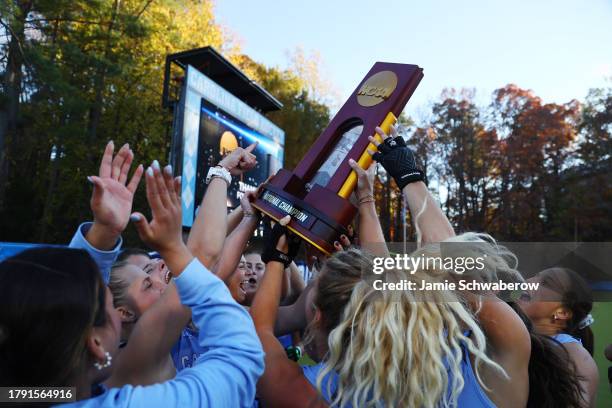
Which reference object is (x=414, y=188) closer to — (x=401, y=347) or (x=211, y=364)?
(x=401, y=347)

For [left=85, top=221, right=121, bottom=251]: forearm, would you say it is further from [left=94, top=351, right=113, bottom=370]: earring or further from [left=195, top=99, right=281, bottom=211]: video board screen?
[left=195, top=99, right=281, bottom=211]: video board screen

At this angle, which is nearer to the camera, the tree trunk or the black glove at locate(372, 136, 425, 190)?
the black glove at locate(372, 136, 425, 190)

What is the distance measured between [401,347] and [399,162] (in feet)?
2.44

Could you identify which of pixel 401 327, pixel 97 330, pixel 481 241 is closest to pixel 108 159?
pixel 97 330

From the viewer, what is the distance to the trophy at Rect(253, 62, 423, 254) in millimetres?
1772

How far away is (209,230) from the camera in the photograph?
1.59 metres

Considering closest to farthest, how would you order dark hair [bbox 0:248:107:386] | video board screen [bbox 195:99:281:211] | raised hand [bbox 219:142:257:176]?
dark hair [bbox 0:248:107:386]
raised hand [bbox 219:142:257:176]
video board screen [bbox 195:99:281:211]

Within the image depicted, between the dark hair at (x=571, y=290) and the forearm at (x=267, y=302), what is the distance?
1716 millimetres

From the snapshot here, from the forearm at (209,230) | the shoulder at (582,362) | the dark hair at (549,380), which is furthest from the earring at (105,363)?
the shoulder at (582,362)

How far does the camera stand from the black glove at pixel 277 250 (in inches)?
70.8

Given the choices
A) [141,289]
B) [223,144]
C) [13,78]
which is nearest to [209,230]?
[141,289]

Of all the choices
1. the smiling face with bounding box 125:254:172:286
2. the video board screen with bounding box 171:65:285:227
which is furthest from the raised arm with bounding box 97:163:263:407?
the video board screen with bounding box 171:65:285:227

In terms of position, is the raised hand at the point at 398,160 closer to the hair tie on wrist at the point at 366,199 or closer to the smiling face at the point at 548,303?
the hair tie on wrist at the point at 366,199

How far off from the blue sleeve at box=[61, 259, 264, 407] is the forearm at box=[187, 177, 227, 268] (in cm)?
29
